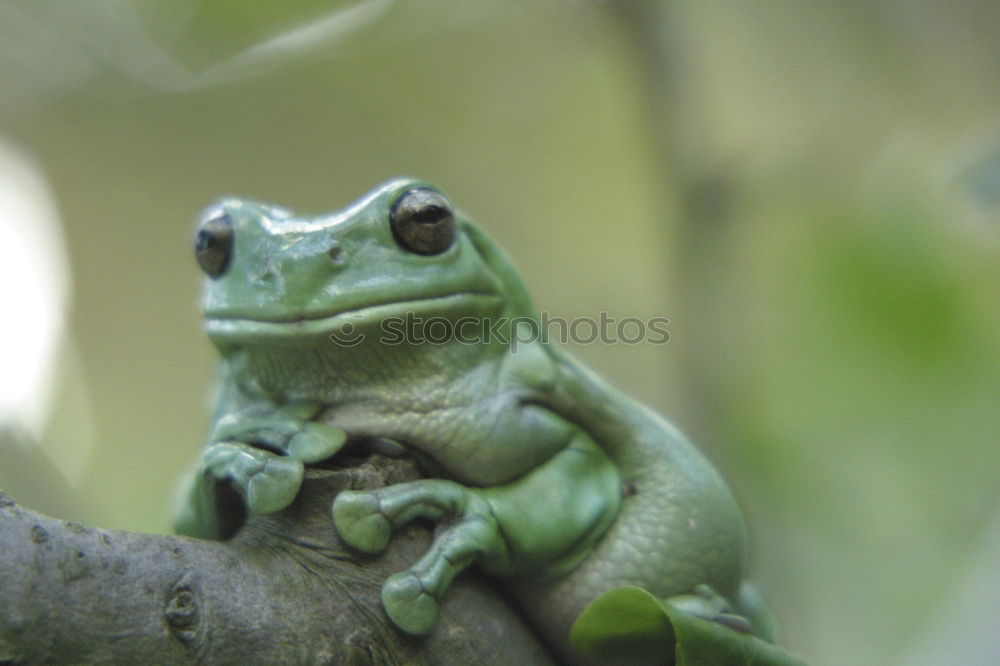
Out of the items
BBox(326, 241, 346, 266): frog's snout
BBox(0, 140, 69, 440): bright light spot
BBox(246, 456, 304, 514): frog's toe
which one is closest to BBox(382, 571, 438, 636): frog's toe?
BBox(246, 456, 304, 514): frog's toe

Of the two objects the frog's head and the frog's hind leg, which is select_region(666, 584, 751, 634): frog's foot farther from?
the frog's head

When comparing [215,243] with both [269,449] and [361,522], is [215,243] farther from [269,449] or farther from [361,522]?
[361,522]

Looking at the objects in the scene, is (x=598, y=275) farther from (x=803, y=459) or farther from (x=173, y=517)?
(x=173, y=517)

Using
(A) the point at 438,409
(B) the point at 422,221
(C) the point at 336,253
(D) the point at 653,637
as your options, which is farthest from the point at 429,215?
(D) the point at 653,637

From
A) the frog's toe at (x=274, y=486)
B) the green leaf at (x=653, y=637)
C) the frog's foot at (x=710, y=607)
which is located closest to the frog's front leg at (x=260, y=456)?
the frog's toe at (x=274, y=486)

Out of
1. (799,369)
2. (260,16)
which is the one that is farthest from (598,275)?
(260,16)

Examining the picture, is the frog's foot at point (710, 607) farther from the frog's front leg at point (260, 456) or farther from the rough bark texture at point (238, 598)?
the frog's front leg at point (260, 456)
